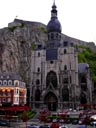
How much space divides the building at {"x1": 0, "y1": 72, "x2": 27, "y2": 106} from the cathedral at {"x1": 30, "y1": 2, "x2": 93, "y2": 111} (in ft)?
9.44

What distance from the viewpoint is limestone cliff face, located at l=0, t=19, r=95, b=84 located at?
8444cm

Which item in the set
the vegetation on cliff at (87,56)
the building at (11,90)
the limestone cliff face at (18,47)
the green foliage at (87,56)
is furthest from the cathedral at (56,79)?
the green foliage at (87,56)

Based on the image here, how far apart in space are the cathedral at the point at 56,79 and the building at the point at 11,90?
9.44 ft

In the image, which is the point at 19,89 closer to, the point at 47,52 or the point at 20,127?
the point at 47,52

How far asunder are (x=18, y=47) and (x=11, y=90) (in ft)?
90.6

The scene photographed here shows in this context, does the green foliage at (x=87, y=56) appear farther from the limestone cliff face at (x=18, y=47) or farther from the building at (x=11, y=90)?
the building at (x=11, y=90)

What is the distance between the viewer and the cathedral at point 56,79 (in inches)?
2501

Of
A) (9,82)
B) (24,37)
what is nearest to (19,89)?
(9,82)

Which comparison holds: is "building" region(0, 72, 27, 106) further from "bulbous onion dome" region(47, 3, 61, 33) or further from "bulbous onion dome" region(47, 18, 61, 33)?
"bulbous onion dome" region(47, 3, 61, 33)

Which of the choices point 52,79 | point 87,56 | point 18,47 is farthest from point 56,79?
point 87,56

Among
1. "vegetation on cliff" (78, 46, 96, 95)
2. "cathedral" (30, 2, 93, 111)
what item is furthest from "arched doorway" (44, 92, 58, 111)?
"vegetation on cliff" (78, 46, 96, 95)

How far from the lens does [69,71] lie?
6450 centimetres

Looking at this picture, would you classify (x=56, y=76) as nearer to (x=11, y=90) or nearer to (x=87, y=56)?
(x=11, y=90)

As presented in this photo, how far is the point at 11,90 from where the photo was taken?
63688mm
